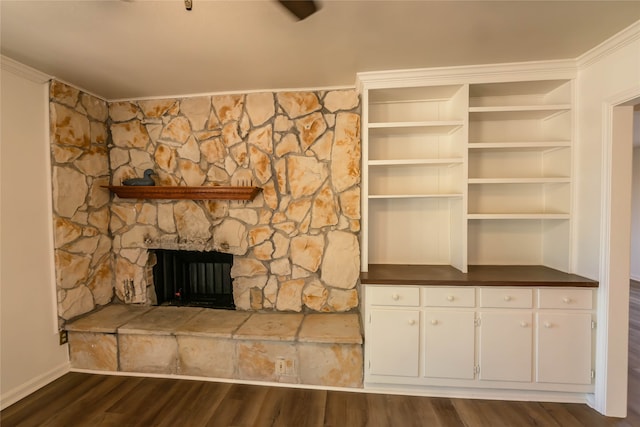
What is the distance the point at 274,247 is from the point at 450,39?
211cm

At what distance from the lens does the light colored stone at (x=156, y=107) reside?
2.65 metres

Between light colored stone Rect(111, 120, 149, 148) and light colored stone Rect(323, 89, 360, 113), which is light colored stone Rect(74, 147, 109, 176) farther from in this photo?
light colored stone Rect(323, 89, 360, 113)

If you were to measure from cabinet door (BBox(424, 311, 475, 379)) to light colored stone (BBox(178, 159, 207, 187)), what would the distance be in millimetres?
2360

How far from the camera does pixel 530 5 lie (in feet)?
4.67

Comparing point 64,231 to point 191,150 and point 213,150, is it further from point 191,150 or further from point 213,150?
point 213,150

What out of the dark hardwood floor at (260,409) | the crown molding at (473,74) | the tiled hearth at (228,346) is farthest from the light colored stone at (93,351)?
the crown molding at (473,74)

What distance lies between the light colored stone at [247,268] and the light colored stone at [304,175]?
75 centimetres

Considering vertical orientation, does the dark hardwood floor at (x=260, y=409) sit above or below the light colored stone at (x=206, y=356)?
below

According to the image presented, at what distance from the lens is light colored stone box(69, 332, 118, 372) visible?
2.27m

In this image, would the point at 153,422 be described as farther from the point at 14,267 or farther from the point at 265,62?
the point at 265,62

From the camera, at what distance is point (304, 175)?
8.16 ft

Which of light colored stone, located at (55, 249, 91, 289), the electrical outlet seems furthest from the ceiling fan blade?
the electrical outlet

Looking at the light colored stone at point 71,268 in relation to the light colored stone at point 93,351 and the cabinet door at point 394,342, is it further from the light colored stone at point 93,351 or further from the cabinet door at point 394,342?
the cabinet door at point 394,342

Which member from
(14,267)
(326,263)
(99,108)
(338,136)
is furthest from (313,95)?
(14,267)
